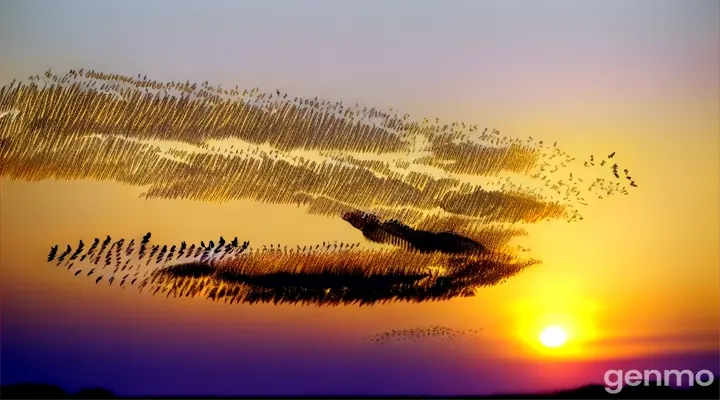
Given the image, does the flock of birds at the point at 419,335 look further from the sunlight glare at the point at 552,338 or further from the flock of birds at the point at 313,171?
the sunlight glare at the point at 552,338

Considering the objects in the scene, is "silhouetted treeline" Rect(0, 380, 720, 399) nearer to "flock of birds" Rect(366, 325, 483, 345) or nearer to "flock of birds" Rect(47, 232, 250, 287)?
"flock of birds" Rect(366, 325, 483, 345)

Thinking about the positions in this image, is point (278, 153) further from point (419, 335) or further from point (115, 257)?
point (419, 335)

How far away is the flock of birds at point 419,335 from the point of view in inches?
80.4

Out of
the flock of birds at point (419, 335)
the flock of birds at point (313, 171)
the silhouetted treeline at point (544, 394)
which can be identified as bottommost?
the silhouetted treeline at point (544, 394)

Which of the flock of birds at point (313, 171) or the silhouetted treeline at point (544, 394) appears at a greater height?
the flock of birds at point (313, 171)

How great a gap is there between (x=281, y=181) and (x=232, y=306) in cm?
39

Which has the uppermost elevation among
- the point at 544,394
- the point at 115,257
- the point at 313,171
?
the point at 313,171

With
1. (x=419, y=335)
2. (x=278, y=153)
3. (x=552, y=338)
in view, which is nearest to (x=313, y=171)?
(x=278, y=153)

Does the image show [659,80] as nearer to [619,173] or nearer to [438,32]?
[619,173]

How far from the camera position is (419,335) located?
6.70 feet

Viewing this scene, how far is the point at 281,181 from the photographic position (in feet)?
6.71

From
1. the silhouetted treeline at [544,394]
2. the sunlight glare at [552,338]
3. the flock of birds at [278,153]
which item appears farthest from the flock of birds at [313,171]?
the silhouetted treeline at [544,394]

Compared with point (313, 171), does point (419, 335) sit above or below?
below

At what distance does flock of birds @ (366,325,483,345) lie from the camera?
2.04 metres
